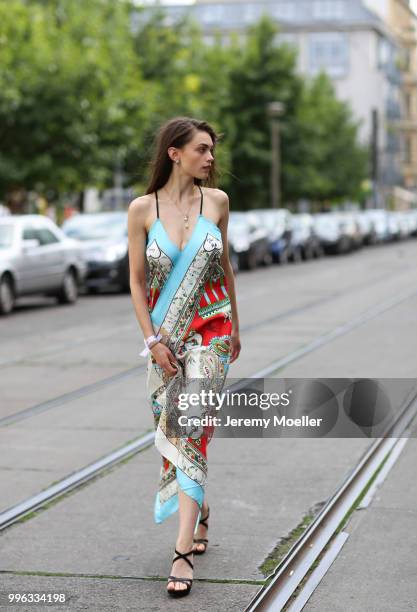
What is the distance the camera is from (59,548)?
5.47m

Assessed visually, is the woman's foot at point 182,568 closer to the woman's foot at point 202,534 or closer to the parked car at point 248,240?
the woman's foot at point 202,534

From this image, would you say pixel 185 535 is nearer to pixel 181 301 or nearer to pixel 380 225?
pixel 181 301

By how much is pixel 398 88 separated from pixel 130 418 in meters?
101

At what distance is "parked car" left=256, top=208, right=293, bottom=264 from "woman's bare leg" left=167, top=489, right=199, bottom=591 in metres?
32.0

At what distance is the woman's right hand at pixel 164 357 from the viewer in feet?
16.0

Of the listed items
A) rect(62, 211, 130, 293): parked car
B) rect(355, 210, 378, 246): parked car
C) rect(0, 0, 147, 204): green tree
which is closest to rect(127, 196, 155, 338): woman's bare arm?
rect(62, 211, 130, 293): parked car

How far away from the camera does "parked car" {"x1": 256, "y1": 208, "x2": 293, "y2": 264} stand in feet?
123

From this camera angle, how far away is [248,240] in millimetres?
33844

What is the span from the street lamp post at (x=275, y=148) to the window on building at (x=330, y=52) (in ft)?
141

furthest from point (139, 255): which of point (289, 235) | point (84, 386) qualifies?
point (289, 235)

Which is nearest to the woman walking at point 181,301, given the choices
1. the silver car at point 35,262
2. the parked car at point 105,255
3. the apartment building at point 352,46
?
the silver car at point 35,262

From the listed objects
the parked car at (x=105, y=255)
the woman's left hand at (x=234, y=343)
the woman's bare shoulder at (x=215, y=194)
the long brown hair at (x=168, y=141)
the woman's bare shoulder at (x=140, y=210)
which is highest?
the long brown hair at (x=168, y=141)

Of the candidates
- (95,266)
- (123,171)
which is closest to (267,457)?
(95,266)

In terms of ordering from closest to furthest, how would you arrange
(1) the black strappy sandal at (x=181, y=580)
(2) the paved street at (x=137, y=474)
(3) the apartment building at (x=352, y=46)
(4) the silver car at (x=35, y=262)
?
1. (1) the black strappy sandal at (x=181, y=580)
2. (2) the paved street at (x=137, y=474)
3. (4) the silver car at (x=35, y=262)
4. (3) the apartment building at (x=352, y=46)
